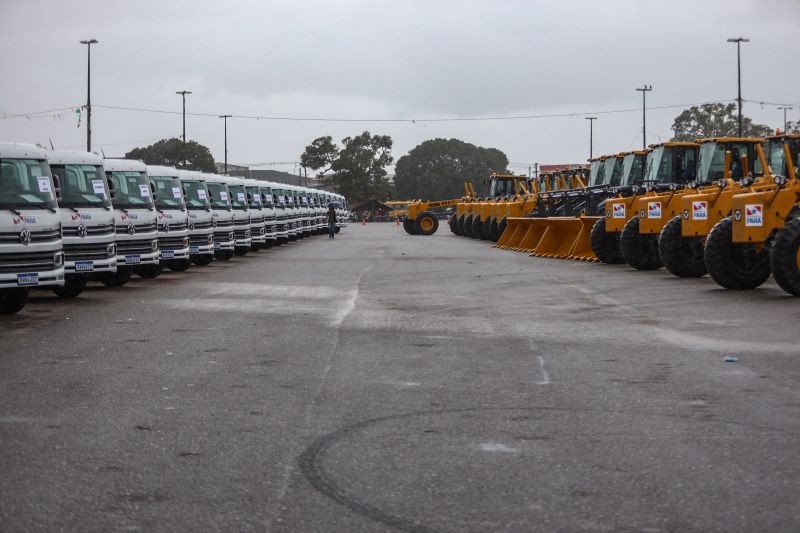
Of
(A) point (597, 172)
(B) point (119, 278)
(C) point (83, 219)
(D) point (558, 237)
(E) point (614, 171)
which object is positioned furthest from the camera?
(A) point (597, 172)

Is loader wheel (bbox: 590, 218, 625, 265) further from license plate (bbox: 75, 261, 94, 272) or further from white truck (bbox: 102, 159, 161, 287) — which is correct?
license plate (bbox: 75, 261, 94, 272)

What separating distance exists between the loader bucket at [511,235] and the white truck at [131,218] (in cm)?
1860

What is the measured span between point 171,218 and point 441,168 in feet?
437

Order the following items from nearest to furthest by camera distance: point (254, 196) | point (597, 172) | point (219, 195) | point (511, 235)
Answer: point (219, 195), point (597, 172), point (254, 196), point (511, 235)

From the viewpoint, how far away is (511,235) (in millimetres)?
40719

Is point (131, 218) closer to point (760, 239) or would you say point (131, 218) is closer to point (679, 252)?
point (679, 252)

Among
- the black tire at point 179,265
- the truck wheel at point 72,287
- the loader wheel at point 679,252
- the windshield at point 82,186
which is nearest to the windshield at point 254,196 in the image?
the black tire at point 179,265

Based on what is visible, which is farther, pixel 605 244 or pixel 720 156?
pixel 605 244

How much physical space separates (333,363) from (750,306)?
786 cm

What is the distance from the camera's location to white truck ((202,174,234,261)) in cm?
3098

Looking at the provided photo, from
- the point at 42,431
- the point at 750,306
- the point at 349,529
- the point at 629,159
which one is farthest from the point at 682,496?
the point at 629,159

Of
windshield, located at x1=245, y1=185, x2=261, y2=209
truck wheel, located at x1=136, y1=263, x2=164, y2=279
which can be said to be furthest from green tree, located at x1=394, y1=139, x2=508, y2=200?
truck wheel, located at x1=136, y1=263, x2=164, y2=279

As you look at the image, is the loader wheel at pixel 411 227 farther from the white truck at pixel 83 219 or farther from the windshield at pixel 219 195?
the white truck at pixel 83 219

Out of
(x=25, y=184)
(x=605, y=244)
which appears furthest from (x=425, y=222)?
(x=25, y=184)
